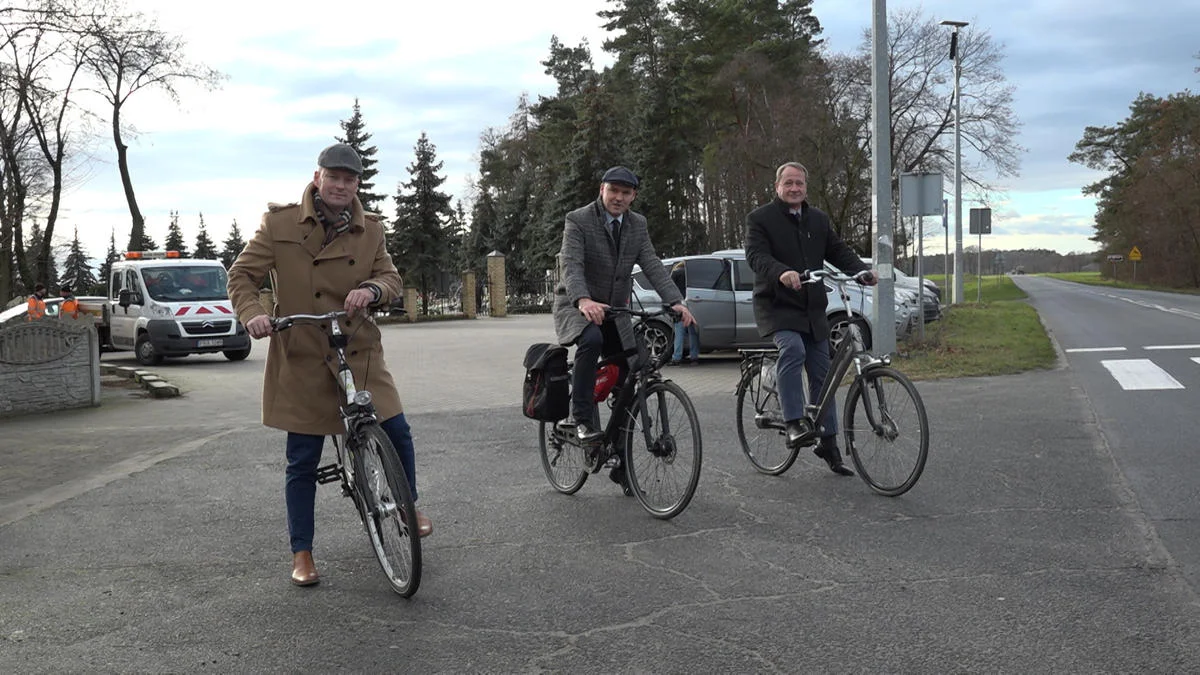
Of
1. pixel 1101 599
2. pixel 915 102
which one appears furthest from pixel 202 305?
pixel 915 102

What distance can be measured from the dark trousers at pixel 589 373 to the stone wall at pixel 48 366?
835 centimetres

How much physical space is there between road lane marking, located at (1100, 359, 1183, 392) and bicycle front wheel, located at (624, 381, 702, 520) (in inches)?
284

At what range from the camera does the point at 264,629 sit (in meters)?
4.00

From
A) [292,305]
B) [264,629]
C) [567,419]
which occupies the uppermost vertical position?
[292,305]

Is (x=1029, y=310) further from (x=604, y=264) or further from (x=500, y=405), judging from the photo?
(x=604, y=264)

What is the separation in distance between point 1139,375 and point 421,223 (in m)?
38.4

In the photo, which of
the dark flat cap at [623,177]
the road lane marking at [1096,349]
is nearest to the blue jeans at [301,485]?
the dark flat cap at [623,177]

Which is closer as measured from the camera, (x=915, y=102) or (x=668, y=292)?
(x=668, y=292)

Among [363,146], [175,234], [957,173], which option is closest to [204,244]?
[175,234]

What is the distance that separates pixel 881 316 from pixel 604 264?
875 cm

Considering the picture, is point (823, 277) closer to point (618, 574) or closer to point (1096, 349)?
point (618, 574)

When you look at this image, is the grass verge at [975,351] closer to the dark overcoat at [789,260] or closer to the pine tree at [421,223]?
the dark overcoat at [789,260]

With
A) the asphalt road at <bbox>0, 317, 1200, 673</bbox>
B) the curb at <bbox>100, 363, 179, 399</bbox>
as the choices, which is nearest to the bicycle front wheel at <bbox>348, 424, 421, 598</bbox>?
the asphalt road at <bbox>0, 317, 1200, 673</bbox>

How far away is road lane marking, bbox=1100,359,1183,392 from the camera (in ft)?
35.8
